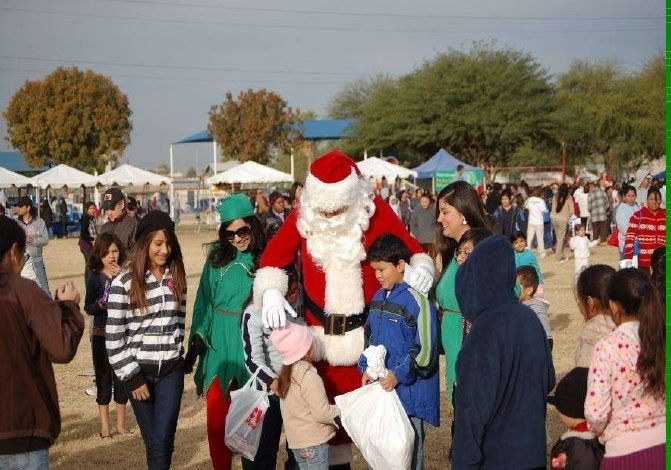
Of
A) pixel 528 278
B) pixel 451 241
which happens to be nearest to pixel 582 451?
pixel 451 241

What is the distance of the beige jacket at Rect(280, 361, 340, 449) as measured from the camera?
5094 millimetres

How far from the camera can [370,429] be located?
4879mm

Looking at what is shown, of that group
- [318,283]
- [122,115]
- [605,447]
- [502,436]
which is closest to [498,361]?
[502,436]

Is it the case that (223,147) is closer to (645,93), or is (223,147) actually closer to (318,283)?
(645,93)

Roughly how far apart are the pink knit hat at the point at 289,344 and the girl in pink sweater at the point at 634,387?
1.68m

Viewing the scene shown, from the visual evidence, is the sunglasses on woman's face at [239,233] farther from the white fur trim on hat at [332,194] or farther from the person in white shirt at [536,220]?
the person in white shirt at [536,220]

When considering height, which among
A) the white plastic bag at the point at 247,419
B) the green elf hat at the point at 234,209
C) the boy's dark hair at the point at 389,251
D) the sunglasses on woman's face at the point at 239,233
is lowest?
the white plastic bag at the point at 247,419

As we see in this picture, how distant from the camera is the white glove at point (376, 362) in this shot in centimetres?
496

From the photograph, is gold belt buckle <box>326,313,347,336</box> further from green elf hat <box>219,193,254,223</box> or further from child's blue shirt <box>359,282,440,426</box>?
green elf hat <box>219,193,254,223</box>

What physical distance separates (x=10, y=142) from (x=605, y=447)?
183ft

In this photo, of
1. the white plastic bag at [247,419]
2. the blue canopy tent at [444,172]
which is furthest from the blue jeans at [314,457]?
the blue canopy tent at [444,172]

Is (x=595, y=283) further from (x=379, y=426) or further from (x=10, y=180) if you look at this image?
(x=10, y=180)

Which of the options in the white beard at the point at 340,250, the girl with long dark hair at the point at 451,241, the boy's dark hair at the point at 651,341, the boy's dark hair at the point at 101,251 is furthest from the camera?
the boy's dark hair at the point at 101,251

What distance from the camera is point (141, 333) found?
5.52 metres
